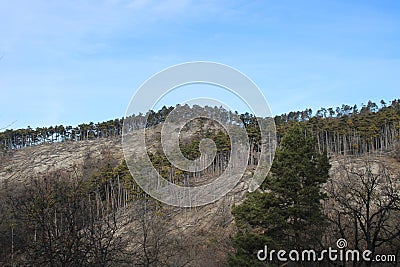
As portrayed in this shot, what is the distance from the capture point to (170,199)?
37.5 meters

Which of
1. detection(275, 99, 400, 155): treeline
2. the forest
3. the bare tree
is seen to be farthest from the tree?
detection(275, 99, 400, 155): treeline

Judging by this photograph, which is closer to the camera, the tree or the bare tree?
the bare tree

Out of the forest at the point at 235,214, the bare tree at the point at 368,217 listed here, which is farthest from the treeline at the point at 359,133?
the bare tree at the point at 368,217

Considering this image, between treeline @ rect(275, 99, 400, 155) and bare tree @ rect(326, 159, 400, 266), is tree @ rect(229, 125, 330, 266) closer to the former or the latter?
bare tree @ rect(326, 159, 400, 266)

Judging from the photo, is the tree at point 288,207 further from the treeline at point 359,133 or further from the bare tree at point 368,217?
the treeline at point 359,133

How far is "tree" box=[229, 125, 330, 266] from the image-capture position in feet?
53.8

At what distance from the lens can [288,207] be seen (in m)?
16.8

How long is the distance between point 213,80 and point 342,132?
4387 centimetres

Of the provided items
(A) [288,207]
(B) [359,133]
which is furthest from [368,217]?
(B) [359,133]

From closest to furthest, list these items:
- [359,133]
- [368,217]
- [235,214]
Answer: [368,217] → [235,214] → [359,133]

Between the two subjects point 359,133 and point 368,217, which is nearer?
point 368,217

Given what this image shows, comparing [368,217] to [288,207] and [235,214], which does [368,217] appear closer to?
[288,207]

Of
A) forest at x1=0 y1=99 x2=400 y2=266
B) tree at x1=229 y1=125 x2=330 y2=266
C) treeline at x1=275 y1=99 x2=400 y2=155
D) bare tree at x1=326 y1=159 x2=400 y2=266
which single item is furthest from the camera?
treeline at x1=275 y1=99 x2=400 y2=155

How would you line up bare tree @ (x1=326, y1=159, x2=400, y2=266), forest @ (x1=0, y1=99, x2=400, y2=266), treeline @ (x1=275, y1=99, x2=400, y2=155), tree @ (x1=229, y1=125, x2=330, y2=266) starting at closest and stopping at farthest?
forest @ (x1=0, y1=99, x2=400, y2=266), bare tree @ (x1=326, y1=159, x2=400, y2=266), tree @ (x1=229, y1=125, x2=330, y2=266), treeline @ (x1=275, y1=99, x2=400, y2=155)
